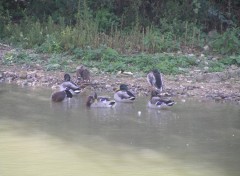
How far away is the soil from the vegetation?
1.78ft

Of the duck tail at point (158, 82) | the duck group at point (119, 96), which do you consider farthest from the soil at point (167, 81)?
the duck group at point (119, 96)

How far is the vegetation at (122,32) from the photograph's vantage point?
15.7m

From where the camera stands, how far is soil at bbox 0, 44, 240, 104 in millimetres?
12188

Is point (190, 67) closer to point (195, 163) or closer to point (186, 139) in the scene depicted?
point (186, 139)

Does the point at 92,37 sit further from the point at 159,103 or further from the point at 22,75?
the point at 159,103

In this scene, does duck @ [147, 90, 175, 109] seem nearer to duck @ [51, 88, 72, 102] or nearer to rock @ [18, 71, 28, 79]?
duck @ [51, 88, 72, 102]

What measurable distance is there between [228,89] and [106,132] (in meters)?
4.40

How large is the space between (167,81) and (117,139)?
17.1 feet

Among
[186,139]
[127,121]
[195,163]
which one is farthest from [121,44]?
[195,163]

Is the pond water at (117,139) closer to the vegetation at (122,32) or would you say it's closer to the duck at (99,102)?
the duck at (99,102)

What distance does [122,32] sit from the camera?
19.1 metres

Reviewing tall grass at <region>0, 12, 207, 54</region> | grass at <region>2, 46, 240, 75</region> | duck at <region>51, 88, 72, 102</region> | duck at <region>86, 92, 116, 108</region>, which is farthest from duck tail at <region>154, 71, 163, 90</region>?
tall grass at <region>0, 12, 207, 54</region>

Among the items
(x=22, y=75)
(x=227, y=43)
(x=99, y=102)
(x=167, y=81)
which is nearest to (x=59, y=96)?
(x=99, y=102)

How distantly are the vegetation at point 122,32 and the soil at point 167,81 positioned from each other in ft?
1.78
